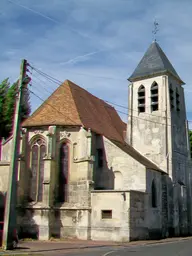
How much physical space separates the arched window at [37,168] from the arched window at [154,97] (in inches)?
450

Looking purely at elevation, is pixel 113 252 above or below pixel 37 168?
below

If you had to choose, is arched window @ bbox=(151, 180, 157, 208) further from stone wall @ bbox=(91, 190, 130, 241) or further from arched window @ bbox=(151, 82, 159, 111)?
arched window @ bbox=(151, 82, 159, 111)

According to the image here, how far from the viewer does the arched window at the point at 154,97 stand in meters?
31.1

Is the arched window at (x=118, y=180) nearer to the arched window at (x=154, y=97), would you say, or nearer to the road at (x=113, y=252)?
the arched window at (x=154, y=97)

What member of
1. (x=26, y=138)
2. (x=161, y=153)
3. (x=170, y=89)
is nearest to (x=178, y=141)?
(x=161, y=153)

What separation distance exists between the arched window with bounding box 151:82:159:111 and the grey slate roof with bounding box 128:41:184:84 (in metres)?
1.18

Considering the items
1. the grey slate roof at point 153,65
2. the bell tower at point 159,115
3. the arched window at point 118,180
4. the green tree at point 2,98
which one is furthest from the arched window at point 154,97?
the green tree at point 2,98

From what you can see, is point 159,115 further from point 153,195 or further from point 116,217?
point 116,217

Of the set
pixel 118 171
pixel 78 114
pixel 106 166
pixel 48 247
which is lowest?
pixel 48 247

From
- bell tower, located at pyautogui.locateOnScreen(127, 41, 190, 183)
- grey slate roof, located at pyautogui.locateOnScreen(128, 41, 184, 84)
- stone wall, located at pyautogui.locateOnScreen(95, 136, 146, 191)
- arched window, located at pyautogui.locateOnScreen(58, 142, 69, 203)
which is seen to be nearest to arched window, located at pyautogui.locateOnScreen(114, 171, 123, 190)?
stone wall, located at pyautogui.locateOnScreen(95, 136, 146, 191)

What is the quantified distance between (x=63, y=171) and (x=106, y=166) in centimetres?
362

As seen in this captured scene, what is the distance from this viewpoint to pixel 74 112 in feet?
84.2

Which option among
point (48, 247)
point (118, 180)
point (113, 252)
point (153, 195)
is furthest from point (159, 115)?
point (113, 252)

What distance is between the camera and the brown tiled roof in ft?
81.9
